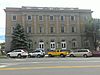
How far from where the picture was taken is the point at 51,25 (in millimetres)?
74250

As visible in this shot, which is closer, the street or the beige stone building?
the street

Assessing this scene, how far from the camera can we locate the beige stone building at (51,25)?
72.6 meters

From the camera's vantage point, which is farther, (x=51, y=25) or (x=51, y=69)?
(x=51, y=25)

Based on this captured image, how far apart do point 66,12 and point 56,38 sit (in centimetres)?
767

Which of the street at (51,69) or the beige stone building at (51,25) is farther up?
the beige stone building at (51,25)

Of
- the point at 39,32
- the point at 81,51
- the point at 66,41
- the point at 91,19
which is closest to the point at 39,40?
the point at 39,32

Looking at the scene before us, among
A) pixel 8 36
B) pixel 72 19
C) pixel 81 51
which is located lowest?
pixel 81 51

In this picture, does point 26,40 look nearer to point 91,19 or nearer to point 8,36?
point 8,36

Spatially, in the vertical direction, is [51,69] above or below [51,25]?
below

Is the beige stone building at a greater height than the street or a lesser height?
greater

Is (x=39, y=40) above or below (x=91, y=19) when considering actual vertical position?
below

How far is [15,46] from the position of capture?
6731cm

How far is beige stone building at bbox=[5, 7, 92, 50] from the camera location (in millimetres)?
72625

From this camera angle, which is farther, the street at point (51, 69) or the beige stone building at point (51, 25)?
the beige stone building at point (51, 25)
